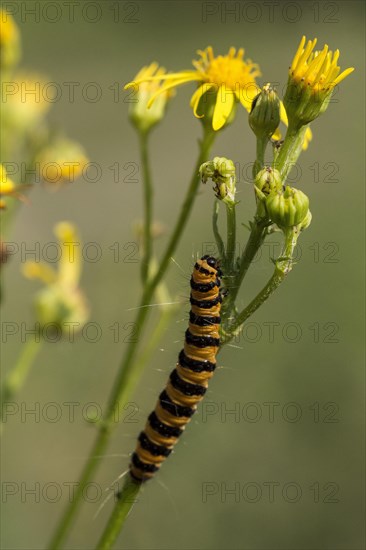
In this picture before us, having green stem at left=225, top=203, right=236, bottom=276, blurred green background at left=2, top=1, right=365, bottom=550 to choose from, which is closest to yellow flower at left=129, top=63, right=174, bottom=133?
blurred green background at left=2, top=1, right=365, bottom=550

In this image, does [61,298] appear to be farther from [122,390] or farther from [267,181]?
[267,181]

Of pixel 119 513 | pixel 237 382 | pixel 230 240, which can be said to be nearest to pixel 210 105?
pixel 230 240

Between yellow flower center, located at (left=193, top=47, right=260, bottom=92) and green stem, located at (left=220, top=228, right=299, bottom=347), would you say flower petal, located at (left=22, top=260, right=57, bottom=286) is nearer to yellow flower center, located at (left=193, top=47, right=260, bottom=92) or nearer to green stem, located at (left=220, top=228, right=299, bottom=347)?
yellow flower center, located at (left=193, top=47, right=260, bottom=92)

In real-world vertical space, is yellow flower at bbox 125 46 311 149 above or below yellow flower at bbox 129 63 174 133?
above

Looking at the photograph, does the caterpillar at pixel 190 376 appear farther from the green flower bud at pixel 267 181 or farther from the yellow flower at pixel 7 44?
the yellow flower at pixel 7 44

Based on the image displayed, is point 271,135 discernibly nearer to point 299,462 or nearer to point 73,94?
point 299,462

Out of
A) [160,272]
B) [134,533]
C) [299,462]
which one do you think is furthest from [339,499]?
[160,272]

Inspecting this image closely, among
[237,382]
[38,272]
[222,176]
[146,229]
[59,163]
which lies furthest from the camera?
[237,382]
